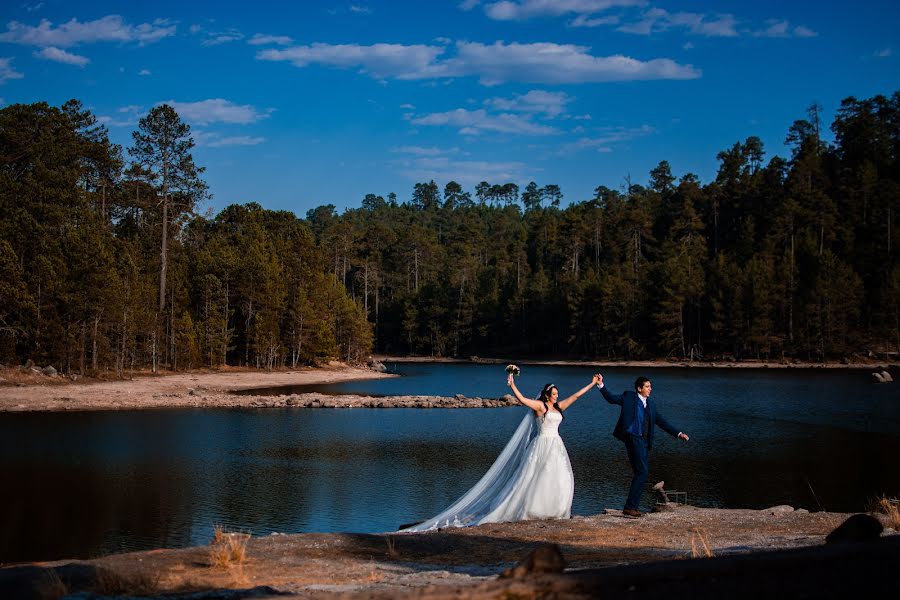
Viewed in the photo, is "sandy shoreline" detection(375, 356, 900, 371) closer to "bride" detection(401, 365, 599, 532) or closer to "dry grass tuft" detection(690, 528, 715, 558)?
"bride" detection(401, 365, 599, 532)

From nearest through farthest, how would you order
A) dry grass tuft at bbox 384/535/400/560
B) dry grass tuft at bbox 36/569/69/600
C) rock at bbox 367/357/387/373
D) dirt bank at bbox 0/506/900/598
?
dry grass tuft at bbox 36/569/69/600 → dirt bank at bbox 0/506/900/598 → dry grass tuft at bbox 384/535/400/560 → rock at bbox 367/357/387/373

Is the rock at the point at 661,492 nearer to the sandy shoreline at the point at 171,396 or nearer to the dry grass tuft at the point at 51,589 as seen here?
the dry grass tuft at the point at 51,589

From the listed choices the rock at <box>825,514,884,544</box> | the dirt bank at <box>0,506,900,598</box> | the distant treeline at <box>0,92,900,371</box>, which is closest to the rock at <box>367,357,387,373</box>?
the distant treeline at <box>0,92,900,371</box>

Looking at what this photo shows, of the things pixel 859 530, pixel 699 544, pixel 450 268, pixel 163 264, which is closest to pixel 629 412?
pixel 699 544

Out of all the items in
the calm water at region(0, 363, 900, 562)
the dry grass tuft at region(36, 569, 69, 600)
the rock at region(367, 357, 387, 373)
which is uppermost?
the dry grass tuft at region(36, 569, 69, 600)

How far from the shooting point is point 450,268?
129500 mm

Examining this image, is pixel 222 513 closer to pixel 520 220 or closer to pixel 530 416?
pixel 530 416

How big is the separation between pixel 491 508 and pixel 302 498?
30.5 ft

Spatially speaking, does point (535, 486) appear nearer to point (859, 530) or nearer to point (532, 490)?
point (532, 490)

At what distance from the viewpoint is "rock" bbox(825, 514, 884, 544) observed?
7.10 m

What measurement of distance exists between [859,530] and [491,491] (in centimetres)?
699

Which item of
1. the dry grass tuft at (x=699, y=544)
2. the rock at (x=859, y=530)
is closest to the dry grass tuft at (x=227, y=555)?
the dry grass tuft at (x=699, y=544)

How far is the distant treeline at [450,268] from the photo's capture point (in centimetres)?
5169

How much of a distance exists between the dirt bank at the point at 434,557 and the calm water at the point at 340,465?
6.21m
